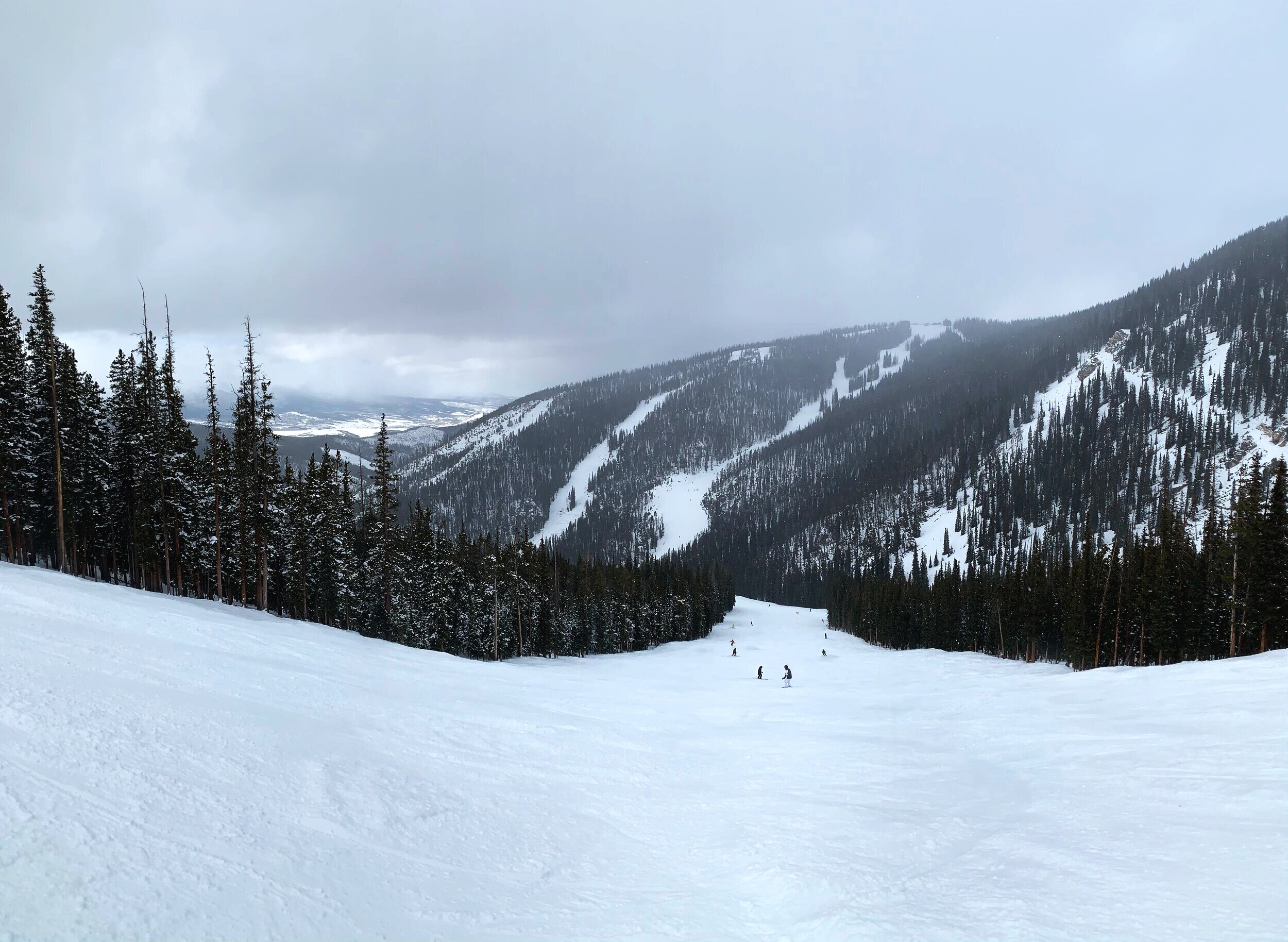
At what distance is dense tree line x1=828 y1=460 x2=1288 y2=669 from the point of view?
37.2 meters

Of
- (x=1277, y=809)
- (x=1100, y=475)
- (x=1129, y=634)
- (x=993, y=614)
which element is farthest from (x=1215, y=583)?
(x=1100, y=475)

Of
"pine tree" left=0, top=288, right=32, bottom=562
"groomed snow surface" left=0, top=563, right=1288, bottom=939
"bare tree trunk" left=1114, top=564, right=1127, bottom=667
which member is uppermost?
"pine tree" left=0, top=288, right=32, bottom=562

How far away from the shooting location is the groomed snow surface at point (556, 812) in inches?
265

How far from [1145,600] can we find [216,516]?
64797 mm

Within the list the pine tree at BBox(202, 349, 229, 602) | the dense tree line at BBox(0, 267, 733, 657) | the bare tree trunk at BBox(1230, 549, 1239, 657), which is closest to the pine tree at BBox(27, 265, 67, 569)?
the dense tree line at BBox(0, 267, 733, 657)

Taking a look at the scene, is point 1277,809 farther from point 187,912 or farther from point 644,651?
point 644,651

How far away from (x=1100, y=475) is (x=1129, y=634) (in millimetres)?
135710

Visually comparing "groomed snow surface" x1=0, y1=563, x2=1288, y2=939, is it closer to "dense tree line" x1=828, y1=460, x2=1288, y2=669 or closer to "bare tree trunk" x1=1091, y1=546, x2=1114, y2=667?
"dense tree line" x1=828, y1=460, x2=1288, y2=669

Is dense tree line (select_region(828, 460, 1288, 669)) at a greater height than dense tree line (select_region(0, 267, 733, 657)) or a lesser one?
lesser

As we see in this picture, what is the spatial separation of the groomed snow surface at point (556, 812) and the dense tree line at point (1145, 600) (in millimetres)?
23214

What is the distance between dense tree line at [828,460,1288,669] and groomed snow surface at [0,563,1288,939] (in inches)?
914

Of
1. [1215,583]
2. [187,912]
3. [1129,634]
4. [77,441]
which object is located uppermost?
[77,441]

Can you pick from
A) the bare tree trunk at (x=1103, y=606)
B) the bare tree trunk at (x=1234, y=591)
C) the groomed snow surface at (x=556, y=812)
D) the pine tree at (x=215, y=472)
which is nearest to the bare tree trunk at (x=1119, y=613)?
the bare tree trunk at (x=1103, y=606)

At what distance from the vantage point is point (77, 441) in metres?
36.8
